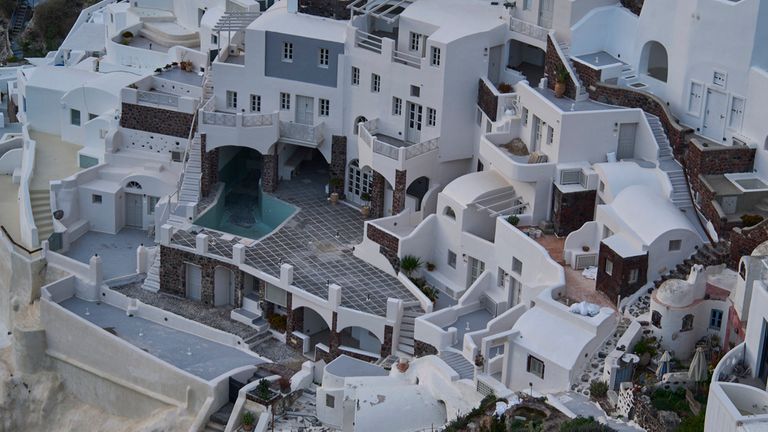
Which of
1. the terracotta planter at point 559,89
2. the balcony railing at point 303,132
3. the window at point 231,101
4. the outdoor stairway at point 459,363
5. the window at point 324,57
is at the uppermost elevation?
the terracotta planter at point 559,89

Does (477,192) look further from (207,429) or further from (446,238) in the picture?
(207,429)

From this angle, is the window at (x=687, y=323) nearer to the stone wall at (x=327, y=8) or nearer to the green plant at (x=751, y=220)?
the green plant at (x=751, y=220)

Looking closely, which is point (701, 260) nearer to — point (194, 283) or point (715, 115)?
point (715, 115)

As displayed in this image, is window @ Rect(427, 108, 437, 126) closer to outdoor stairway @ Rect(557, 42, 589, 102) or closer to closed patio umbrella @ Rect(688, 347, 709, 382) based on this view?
outdoor stairway @ Rect(557, 42, 589, 102)

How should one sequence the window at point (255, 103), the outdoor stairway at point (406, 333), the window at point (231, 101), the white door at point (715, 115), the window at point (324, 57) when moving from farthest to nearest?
1. the window at point (231, 101)
2. the window at point (255, 103)
3. the window at point (324, 57)
4. the outdoor stairway at point (406, 333)
5. the white door at point (715, 115)

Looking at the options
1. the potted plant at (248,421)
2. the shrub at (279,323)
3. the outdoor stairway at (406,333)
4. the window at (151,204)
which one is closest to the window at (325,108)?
the window at (151,204)

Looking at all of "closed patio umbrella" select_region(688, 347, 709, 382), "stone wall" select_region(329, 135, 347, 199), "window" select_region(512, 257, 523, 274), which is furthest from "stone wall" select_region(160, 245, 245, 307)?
"closed patio umbrella" select_region(688, 347, 709, 382)

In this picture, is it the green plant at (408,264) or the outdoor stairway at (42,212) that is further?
the outdoor stairway at (42,212)
